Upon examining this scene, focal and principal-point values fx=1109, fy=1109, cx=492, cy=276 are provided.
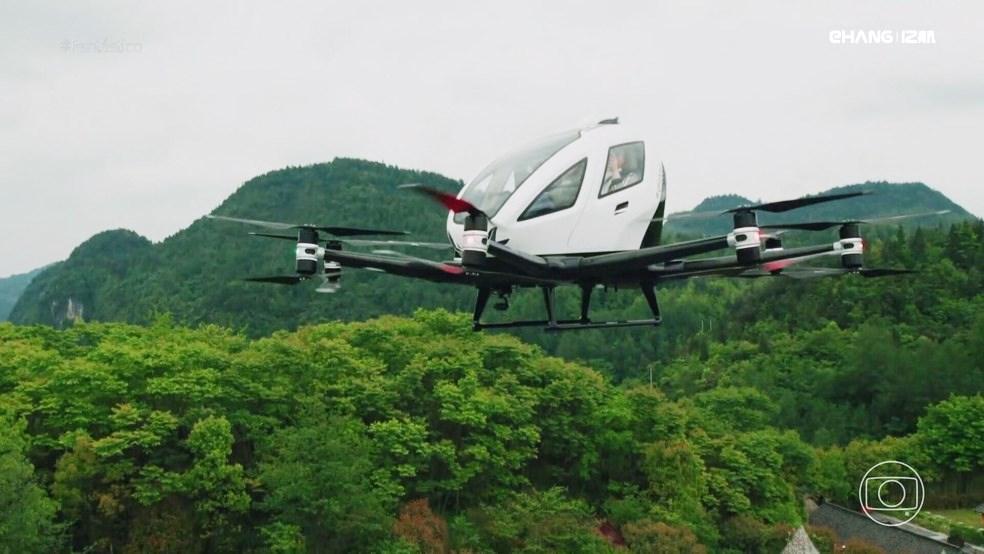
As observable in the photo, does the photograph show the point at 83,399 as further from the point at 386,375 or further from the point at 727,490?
the point at 727,490

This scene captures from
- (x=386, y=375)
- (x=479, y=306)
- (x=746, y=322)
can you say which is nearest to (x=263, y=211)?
(x=746, y=322)

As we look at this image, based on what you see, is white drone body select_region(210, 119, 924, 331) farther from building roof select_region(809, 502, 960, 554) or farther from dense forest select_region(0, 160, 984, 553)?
building roof select_region(809, 502, 960, 554)

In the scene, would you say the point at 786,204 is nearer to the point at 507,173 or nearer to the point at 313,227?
the point at 507,173

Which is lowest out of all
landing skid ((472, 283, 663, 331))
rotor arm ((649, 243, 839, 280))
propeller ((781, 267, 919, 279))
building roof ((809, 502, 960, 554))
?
building roof ((809, 502, 960, 554))

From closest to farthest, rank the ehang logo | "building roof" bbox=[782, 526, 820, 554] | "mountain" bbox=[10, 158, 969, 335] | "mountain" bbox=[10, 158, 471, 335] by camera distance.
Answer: "building roof" bbox=[782, 526, 820, 554] < the ehang logo < "mountain" bbox=[10, 158, 969, 335] < "mountain" bbox=[10, 158, 471, 335]

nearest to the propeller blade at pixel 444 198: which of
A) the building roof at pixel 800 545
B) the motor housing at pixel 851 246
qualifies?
the motor housing at pixel 851 246

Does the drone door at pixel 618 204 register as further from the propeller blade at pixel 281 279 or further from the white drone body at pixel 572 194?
the propeller blade at pixel 281 279

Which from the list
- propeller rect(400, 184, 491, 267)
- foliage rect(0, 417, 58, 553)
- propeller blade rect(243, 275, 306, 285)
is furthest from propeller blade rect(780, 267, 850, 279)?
foliage rect(0, 417, 58, 553)

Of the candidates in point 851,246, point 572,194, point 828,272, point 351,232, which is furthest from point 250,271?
point 851,246
